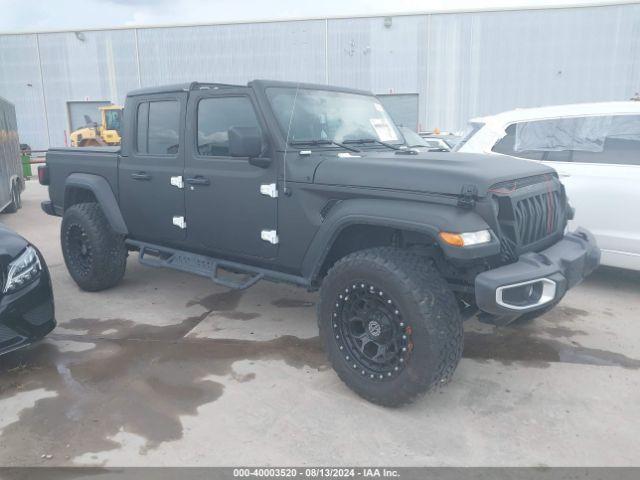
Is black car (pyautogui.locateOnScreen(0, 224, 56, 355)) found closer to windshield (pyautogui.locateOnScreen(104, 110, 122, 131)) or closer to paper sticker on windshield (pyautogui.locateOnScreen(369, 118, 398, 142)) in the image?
paper sticker on windshield (pyautogui.locateOnScreen(369, 118, 398, 142))

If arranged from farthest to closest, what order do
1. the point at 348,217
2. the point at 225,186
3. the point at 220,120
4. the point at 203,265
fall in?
1. the point at 203,265
2. the point at 220,120
3. the point at 225,186
4. the point at 348,217

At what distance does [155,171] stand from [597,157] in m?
4.28

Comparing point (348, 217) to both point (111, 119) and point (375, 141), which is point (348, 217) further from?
point (111, 119)

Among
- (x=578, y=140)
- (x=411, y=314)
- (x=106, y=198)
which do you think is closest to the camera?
(x=411, y=314)

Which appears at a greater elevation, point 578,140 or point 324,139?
point 324,139

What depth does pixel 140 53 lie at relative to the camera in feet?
91.0

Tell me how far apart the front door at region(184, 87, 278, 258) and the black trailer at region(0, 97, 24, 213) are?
6722 mm

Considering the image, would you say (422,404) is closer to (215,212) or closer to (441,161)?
(441,161)

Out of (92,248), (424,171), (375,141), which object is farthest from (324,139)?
(92,248)

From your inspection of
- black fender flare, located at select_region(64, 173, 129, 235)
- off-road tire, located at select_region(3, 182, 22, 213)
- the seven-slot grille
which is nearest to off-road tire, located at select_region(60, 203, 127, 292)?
black fender flare, located at select_region(64, 173, 129, 235)

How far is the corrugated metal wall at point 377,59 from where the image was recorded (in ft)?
77.1

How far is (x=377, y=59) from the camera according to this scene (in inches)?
1010

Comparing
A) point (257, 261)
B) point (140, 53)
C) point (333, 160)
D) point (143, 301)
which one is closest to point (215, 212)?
point (257, 261)

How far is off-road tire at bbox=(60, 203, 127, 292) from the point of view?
17.1 feet
